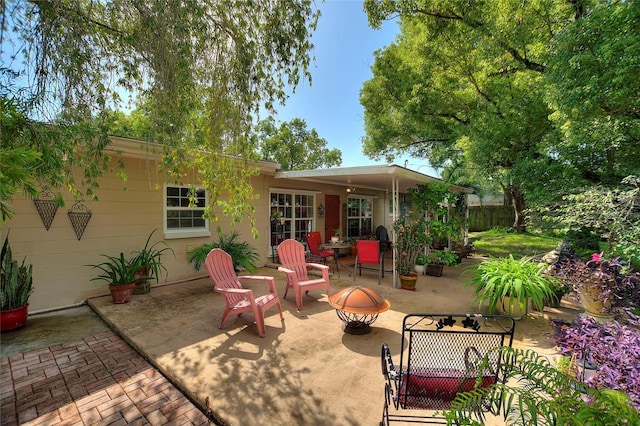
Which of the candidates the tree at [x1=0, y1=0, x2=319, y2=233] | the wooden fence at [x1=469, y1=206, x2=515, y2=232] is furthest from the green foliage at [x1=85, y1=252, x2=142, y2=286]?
the wooden fence at [x1=469, y1=206, x2=515, y2=232]

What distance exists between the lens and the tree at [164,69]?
8.73 feet

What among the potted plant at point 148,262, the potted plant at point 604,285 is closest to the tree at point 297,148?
the potted plant at point 148,262

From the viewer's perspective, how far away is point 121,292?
448 cm

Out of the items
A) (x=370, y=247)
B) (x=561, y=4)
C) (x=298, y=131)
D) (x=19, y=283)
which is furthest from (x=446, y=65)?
(x=298, y=131)

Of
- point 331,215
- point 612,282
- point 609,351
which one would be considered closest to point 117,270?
point 609,351

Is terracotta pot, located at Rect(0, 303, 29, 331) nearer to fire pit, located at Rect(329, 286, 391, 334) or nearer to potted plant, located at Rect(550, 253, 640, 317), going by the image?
fire pit, located at Rect(329, 286, 391, 334)

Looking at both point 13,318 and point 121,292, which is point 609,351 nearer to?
point 121,292

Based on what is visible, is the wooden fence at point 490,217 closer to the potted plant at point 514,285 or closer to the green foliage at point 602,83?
the green foliage at point 602,83

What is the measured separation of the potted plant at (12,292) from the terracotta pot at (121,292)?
0.96 m

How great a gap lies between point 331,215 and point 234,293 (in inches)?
245

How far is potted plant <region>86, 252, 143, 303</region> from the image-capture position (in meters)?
4.48

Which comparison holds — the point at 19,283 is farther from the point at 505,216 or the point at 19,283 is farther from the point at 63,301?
the point at 505,216

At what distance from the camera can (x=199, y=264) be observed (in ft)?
Result: 18.8

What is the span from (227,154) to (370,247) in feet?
10.8
